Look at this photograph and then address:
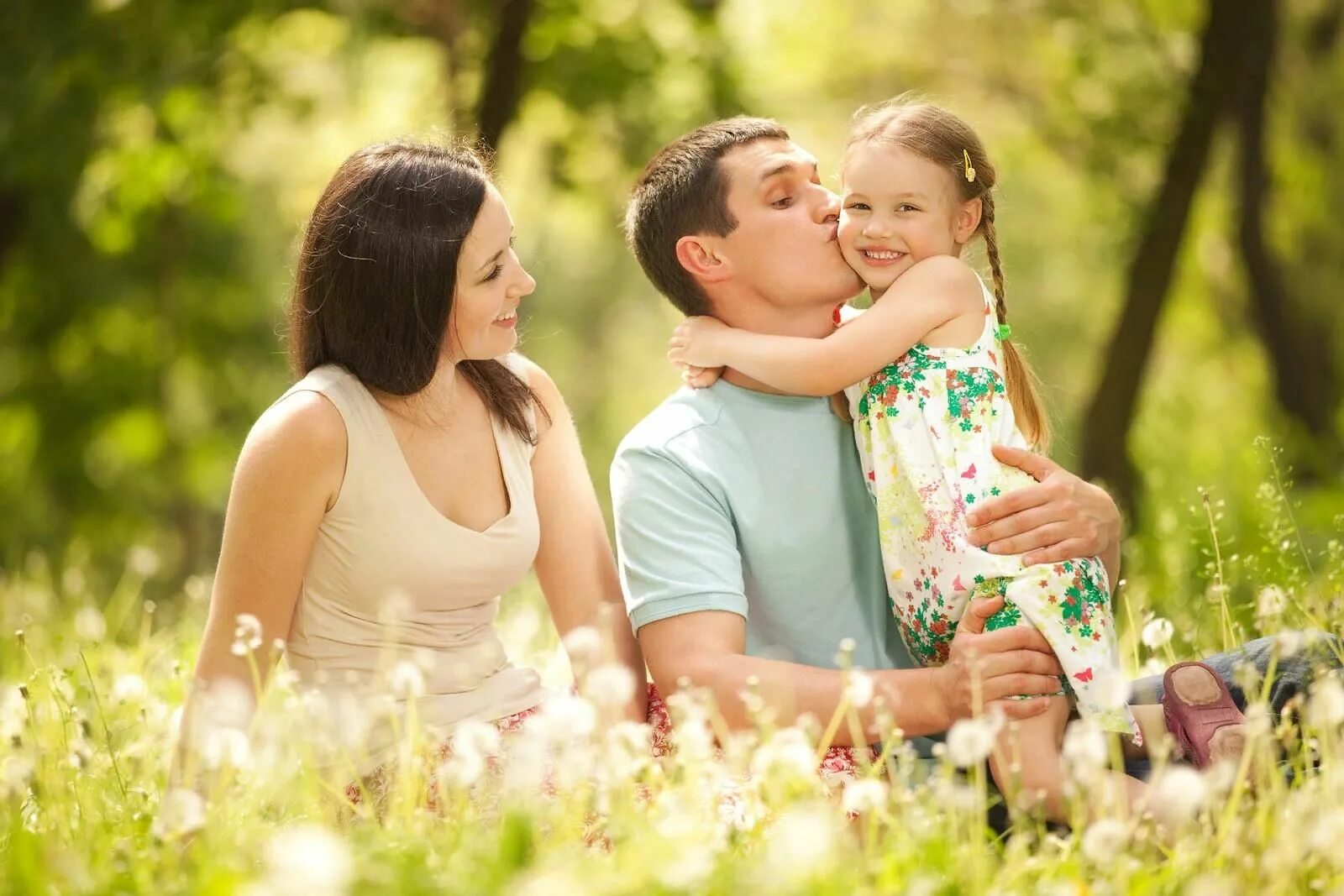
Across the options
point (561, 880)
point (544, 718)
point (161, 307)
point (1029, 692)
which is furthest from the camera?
point (161, 307)

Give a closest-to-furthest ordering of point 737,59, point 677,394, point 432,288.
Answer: point 432,288 < point 677,394 < point 737,59

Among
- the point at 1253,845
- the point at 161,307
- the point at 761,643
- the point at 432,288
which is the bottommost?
the point at 1253,845

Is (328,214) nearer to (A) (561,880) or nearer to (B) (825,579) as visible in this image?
(B) (825,579)

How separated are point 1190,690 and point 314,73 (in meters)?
6.91

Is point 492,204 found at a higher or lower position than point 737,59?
Answer: lower

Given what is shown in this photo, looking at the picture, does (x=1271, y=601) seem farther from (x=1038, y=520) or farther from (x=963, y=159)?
(x=963, y=159)

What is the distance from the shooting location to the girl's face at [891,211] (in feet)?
9.70

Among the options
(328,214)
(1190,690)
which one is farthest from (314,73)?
(1190,690)

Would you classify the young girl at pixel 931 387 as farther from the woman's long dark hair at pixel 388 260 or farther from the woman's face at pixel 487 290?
the woman's long dark hair at pixel 388 260

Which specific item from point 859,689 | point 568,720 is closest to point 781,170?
point 859,689

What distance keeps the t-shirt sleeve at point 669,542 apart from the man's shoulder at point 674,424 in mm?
13

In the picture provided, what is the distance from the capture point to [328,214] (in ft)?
9.45

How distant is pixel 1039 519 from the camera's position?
277cm

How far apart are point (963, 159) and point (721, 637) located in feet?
3.83
